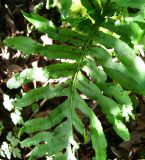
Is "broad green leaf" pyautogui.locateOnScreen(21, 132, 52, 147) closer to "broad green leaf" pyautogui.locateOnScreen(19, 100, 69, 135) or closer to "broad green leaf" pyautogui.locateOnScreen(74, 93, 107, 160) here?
"broad green leaf" pyautogui.locateOnScreen(19, 100, 69, 135)

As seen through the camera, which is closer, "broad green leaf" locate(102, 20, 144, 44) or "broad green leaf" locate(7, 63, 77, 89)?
"broad green leaf" locate(102, 20, 144, 44)

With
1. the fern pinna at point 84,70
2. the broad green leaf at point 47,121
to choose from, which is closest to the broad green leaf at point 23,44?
the fern pinna at point 84,70

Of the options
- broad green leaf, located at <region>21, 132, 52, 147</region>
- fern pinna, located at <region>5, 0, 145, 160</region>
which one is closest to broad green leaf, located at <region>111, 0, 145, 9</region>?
fern pinna, located at <region>5, 0, 145, 160</region>

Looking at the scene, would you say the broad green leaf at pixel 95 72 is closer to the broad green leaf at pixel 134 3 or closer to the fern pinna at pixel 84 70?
the fern pinna at pixel 84 70

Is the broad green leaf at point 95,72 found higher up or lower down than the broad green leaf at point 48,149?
higher up

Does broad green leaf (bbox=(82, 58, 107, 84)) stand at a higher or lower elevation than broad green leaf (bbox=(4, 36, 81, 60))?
lower

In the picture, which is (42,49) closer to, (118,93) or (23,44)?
(23,44)

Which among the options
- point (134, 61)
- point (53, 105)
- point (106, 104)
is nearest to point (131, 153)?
point (53, 105)

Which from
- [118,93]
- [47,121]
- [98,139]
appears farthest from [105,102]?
[47,121]

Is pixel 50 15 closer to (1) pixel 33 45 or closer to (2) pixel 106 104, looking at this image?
(1) pixel 33 45
